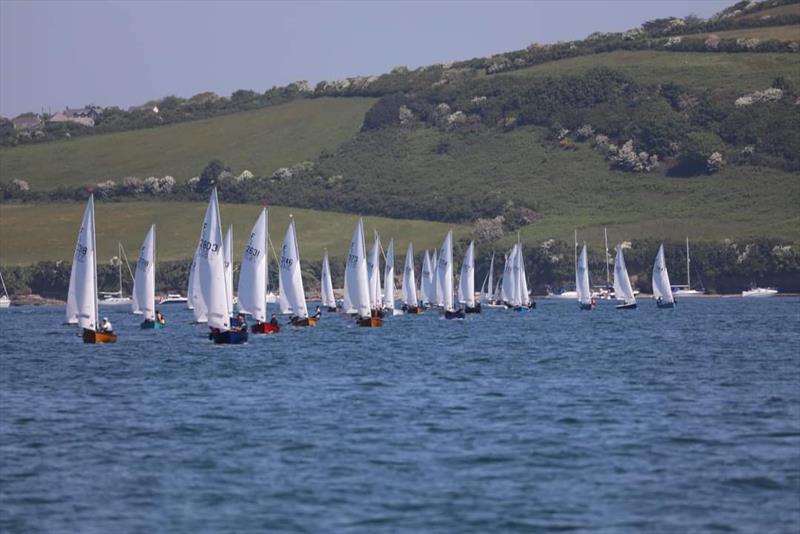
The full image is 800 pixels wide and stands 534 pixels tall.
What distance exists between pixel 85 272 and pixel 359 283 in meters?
33.0

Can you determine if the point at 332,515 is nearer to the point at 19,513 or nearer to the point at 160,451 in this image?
the point at 19,513

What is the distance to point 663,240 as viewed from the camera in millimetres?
194750

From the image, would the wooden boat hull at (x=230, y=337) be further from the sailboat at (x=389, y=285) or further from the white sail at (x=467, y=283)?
the sailboat at (x=389, y=285)

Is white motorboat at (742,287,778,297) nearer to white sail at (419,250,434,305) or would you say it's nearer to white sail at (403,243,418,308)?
white sail at (419,250,434,305)

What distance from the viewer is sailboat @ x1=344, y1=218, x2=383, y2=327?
107 metres

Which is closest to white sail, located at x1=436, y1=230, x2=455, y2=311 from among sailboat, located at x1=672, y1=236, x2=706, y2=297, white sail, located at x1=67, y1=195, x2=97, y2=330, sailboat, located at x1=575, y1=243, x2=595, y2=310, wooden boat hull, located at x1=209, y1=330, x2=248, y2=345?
sailboat, located at x1=575, y1=243, x2=595, y2=310

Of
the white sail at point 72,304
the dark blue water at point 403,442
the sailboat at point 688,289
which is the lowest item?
the dark blue water at point 403,442

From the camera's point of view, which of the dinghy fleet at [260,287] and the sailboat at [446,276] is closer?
the dinghy fleet at [260,287]

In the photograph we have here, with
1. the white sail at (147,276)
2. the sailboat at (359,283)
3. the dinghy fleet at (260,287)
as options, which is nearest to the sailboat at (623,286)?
the dinghy fleet at (260,287)

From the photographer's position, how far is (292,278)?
104562 mm

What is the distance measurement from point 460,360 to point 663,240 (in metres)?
126

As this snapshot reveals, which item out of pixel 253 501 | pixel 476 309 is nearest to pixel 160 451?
pixel 253 501

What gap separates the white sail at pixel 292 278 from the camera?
10156cm

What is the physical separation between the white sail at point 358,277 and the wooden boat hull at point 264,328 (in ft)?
35.6
